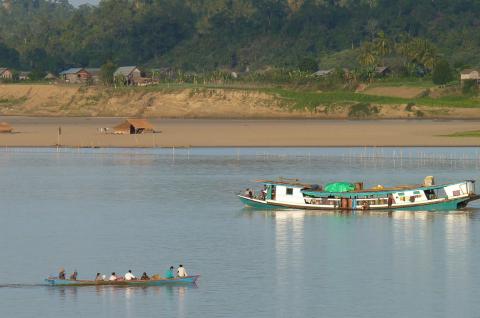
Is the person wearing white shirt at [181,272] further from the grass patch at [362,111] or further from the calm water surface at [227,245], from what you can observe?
the grass patch at [362,111]

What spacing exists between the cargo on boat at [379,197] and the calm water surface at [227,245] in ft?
3.06

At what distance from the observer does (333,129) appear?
529 ft

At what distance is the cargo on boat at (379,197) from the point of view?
85.6 m

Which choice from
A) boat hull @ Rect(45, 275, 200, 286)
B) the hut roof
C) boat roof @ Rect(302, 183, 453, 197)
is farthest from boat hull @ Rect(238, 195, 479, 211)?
the hut roof

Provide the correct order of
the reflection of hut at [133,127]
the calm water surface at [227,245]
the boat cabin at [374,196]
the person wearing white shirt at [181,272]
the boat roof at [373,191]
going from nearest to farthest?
the calm water surface at [227,245] < the person wearing white shirt at [181,272] < the boat roof at [373,191] < the boat cabin at [374,196] < the reflection of hut at [133,127]

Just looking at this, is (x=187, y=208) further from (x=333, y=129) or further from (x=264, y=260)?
(x=333, y=129)

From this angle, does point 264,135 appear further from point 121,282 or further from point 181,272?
point 121,282

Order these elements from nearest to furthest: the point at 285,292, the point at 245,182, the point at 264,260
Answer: the point at 285,292, the point at 264,260, the point at 245,182

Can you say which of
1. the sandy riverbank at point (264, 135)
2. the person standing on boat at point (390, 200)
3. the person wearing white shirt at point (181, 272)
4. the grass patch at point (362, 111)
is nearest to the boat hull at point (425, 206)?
the person standing on boat at point (390, 200)

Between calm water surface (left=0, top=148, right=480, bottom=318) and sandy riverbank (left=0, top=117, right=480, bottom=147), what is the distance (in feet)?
73.6

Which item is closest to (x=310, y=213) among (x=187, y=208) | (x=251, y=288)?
(x=187, y=208)

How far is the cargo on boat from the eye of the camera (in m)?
85.6

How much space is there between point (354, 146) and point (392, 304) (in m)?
88.2

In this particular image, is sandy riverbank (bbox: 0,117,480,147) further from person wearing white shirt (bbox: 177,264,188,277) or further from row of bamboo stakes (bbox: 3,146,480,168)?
person wearing white shirt (bbox: 177,264,188,277)
